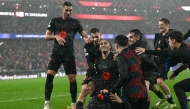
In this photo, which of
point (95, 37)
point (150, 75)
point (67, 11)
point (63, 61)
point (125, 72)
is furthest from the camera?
point (63, 61)

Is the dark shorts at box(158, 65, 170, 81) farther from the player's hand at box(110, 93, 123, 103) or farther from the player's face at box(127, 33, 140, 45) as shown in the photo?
the player's hand at box(110, 93, 123, 103)

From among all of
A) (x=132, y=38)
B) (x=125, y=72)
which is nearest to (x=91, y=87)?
(x=125, y=72)

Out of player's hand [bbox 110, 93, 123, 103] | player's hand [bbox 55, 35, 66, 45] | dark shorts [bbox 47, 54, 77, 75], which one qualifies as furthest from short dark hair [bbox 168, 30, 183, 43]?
dark shorts [bbox 47, 54, 77, 75]

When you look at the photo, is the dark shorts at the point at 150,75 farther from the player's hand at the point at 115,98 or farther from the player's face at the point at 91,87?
the player's hand at the point at 115,98

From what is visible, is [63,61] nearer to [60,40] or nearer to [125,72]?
[60,40]

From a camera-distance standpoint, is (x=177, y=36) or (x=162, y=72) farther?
(x=162, y=72)

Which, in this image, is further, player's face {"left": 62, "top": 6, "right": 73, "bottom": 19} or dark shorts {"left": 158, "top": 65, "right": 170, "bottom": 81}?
dark shorts {"left": 158, "top": 65, "right": 170, "bottom": 81}

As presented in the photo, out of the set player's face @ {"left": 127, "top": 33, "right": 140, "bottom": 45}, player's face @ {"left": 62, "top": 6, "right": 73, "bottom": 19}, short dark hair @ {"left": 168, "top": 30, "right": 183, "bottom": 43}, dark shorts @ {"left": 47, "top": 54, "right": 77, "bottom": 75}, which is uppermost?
player's face @ {"left": 62, "top": 6, "right": 73, "bottom": 19}

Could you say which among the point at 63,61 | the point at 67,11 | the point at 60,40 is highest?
the point at 67,11

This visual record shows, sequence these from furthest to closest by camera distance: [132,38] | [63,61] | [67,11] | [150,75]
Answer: [63,61], [67,11], [150,75], [132,38]

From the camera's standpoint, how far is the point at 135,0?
49844 mm

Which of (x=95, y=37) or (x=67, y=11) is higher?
(x=67, y=11)

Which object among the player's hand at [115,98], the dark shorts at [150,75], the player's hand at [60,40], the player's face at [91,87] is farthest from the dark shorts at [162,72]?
the player's hand at [115,98]

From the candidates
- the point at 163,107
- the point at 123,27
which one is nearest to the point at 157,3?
the point at 123,27
